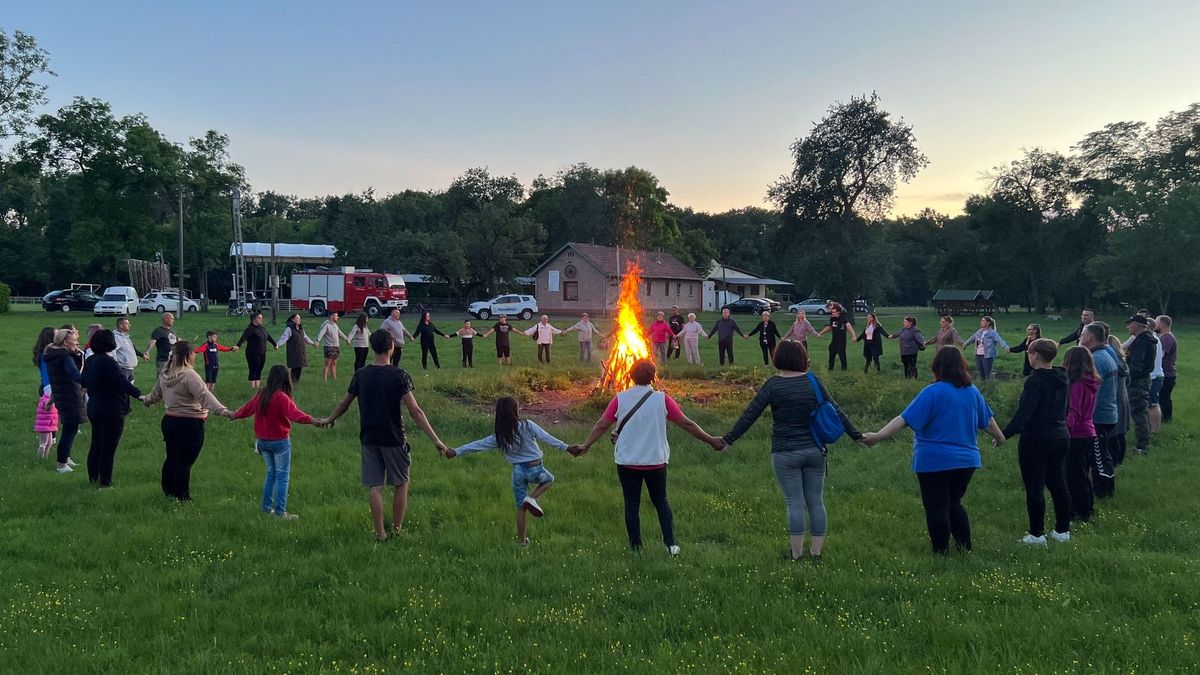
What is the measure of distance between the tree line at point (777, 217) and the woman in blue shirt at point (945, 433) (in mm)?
48309

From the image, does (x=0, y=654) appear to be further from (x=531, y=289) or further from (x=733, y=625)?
(x=531, y=289)

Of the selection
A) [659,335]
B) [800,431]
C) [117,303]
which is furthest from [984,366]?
[117,303]

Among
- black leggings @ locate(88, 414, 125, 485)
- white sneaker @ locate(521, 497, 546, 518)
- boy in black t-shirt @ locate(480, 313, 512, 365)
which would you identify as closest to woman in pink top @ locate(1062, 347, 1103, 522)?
white sneaker @ locate(521, 497, 546, 518)

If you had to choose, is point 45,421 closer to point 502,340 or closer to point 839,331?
point 502,340

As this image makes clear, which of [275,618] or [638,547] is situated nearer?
[275,618]

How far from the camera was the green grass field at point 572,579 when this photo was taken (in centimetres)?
444

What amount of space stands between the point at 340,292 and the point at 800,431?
146ft

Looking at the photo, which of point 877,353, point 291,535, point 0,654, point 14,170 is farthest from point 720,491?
point 14,170

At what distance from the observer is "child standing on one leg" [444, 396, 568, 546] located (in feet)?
21.0

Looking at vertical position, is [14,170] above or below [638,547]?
above

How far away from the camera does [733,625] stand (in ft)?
15.8

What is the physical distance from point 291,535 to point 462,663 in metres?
3.13

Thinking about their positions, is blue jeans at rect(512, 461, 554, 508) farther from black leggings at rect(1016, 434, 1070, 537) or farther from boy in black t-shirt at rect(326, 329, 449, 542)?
black leggings at rect(1016, 434, 1070, 537)

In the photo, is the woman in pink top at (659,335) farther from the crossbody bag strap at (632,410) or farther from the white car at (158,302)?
the white car at (158,302)
